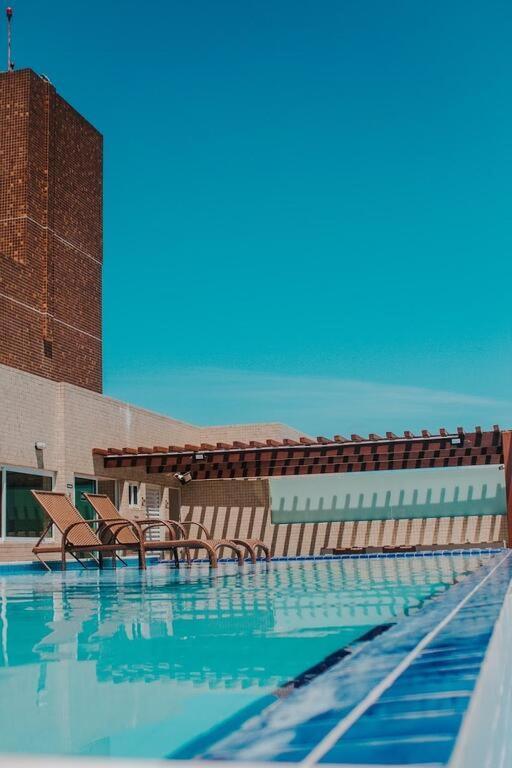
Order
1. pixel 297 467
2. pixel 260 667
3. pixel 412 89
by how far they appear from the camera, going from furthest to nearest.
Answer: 1. pixel 412 89
2. pixel 297 467
3. pixel 260 667

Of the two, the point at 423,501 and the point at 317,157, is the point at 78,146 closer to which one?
the point at 317,157

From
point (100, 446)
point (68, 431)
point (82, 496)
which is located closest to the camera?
point (82, 496)

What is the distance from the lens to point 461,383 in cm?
4616

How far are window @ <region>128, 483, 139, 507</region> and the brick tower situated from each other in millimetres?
4335

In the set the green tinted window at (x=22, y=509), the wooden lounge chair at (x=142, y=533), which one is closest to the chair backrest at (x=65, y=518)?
the wooden lounge chair at (x=142, y=533)

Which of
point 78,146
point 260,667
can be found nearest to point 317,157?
point 78,146

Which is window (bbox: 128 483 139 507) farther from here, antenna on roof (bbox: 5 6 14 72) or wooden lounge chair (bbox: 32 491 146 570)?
antenna on roof (bbox: 5 6 14 72)

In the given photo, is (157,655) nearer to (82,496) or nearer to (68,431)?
(82,496)

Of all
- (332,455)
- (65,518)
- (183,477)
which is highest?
(332,455)

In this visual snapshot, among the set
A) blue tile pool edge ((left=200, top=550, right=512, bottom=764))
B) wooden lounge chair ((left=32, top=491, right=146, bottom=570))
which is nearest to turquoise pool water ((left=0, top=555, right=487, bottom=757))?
blue tile pool edge ((left=200, top=550, right=512, bottom=764))

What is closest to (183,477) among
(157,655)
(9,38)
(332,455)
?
(332,455)

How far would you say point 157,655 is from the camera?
3314mm

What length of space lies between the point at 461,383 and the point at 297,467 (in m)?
29.4

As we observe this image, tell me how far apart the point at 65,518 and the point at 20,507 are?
310 cm
